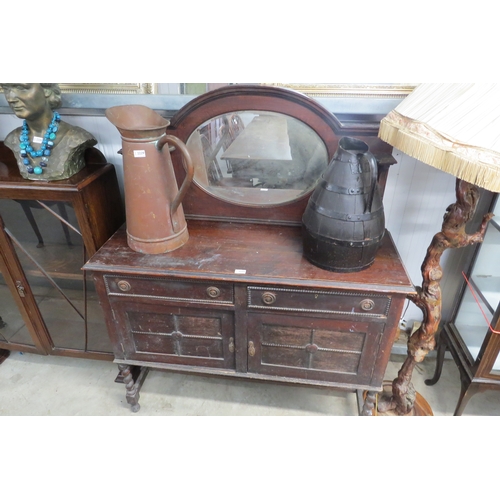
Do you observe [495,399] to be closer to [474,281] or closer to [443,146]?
[474,281]

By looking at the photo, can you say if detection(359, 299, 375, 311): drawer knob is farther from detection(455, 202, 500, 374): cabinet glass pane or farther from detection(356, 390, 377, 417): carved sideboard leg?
detection(455, 202, 500, 374): cabinet glass pane

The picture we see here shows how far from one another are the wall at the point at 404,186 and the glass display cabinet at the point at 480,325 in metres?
0.10

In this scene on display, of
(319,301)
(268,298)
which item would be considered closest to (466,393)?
(319,301)

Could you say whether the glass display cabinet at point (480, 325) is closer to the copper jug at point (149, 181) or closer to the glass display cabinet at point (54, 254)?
the copper jug at point (149, 181)

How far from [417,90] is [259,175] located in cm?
58

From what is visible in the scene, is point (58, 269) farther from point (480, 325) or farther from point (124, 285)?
point (480, 325)

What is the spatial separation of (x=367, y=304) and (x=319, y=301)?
0.14 m

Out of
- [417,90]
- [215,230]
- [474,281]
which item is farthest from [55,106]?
[474,281]

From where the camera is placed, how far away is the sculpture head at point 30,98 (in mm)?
1076

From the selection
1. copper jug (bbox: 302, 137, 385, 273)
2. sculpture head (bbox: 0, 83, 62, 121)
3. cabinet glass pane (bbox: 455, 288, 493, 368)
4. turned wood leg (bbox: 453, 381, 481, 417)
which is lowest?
turned wood leg (bbox: 453, 381, 481, 417)

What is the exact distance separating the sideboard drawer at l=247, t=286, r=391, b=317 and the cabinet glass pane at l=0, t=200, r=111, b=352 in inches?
30.4

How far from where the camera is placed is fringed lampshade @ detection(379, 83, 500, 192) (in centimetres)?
65

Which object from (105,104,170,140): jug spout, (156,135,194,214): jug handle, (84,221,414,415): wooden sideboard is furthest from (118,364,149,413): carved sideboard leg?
(105,104,170,140): jug spout

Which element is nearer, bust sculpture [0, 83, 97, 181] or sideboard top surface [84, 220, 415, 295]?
sideboard top surface [84, 220, 415, 295]
